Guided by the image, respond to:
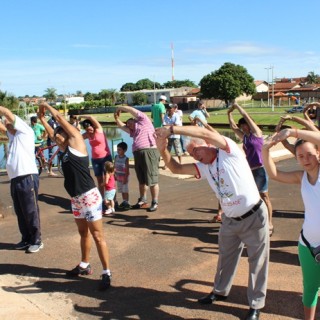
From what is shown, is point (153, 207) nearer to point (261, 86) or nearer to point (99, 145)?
point (99, 145)

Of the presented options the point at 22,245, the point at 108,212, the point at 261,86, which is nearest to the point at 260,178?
the point at 108,212

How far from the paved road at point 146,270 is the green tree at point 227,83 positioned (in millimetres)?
68126

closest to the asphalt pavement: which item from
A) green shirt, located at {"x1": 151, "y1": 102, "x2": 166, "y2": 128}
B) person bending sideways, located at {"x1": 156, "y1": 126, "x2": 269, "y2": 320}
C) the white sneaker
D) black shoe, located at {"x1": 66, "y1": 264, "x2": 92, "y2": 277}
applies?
black shoe, located at {"x1": 66, "y1": 264, "x2": 92, "y2": 277}

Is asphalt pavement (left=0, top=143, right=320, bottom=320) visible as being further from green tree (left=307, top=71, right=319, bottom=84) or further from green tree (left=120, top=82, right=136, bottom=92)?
green tree (left=120, top=82, right=136, bottom=92)

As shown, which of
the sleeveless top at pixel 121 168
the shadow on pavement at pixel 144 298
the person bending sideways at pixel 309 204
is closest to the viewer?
the person bending sideways at pixel 309 204

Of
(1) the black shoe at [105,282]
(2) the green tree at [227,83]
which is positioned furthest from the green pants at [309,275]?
(2) the green tree at [227,83]

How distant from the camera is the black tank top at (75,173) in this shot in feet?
16.0

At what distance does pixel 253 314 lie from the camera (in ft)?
12.9

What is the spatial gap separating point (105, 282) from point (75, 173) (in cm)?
128

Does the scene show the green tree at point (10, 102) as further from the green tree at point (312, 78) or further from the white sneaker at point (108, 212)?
the green tree at point (312, 78)

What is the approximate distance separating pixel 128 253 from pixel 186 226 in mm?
1457

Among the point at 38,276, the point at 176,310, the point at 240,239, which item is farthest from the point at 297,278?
the point at 38,276

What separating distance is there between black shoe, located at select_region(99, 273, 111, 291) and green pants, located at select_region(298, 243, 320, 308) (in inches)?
88.2

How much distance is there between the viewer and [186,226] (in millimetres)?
7109
